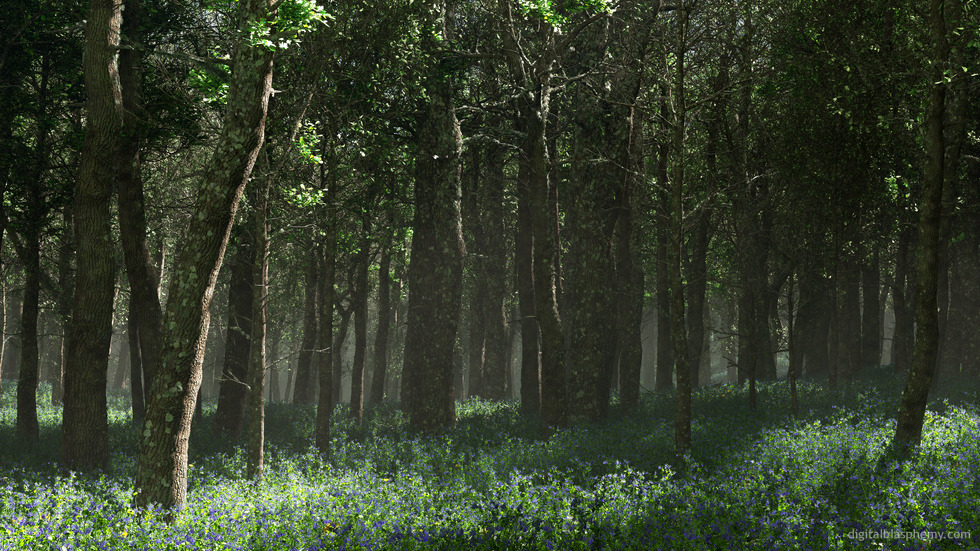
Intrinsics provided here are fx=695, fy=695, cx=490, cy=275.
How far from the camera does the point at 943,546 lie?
642 centimetres

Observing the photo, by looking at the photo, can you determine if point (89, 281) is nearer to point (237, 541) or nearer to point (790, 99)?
point (237, 541)

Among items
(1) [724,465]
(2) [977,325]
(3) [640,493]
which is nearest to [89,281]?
(3) [640,493]

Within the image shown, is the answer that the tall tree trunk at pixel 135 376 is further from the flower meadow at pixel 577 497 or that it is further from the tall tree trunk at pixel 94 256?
the tall tree trunk at pixel 94 256

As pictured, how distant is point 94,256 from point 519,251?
12.0 meters

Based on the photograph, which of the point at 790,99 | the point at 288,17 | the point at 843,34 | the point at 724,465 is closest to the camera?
the point at 288,17

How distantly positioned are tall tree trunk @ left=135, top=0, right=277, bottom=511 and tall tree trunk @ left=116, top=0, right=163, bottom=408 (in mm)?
5080

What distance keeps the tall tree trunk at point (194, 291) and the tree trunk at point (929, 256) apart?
9701 mm

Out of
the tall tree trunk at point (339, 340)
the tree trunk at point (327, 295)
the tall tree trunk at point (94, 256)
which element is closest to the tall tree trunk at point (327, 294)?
the tree trunk at point (327, 295)

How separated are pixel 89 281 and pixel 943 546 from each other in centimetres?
1295

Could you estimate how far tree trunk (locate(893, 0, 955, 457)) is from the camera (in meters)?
10.5

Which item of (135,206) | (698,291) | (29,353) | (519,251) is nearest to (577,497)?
(135,206)

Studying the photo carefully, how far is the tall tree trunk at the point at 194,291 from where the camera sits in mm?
8656

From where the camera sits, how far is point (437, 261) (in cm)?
1728

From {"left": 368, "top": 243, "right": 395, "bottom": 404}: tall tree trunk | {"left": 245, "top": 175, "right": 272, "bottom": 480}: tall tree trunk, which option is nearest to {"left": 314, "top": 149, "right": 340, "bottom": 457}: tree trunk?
{"left": 245, "top": 175, "right": 272, "bottom": 480}: tall tree trunk
